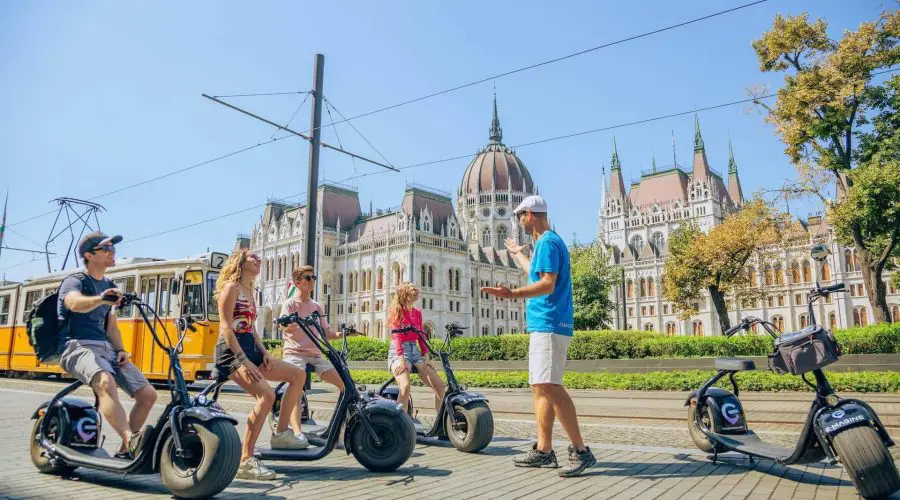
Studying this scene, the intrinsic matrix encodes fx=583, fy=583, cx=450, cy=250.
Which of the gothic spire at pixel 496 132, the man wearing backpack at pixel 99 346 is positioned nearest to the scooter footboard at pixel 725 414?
the man wearing backpack at pixel 99 346

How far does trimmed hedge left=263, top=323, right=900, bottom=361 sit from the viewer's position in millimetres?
16875

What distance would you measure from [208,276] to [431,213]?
59.1 meters

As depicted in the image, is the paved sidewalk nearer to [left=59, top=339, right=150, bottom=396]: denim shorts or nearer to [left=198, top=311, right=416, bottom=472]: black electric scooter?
[left=198, top=311, right=416, bottom=472]: black electric scooter

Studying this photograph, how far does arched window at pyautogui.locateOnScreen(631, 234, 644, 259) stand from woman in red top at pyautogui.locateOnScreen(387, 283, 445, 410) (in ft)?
304

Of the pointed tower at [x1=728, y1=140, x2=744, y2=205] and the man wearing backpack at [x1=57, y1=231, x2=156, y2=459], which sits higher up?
the pointed tower at [x1=728, y1=140, x2=744, y2=205]

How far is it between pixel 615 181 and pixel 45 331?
10899 cm

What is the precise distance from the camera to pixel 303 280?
6250mm

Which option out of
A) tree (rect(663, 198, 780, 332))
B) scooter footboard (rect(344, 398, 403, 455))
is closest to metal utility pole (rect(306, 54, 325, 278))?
scooter footboard (rect(344, 398, 403, 455))

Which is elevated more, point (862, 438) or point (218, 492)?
point (862, 438)

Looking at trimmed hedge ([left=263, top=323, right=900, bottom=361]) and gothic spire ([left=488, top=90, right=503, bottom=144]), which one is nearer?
trimmed hedge ([left=263, top=323, right=900, bottom=361])

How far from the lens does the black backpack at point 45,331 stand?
4.54 metres

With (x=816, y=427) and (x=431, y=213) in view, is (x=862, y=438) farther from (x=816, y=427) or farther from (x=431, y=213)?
(x=431, y=213)

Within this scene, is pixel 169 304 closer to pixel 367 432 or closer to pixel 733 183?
pixel 367 432

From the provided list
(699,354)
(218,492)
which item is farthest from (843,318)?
(218,492)
